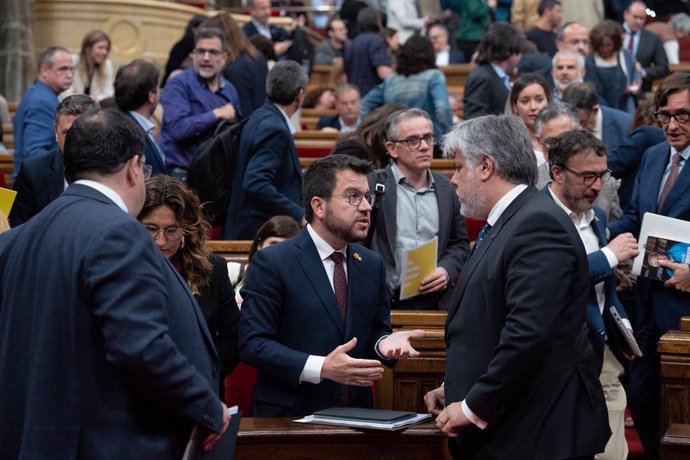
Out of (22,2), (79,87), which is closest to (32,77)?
(22,2)

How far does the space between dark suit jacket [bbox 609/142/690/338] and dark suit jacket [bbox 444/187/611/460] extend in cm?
164

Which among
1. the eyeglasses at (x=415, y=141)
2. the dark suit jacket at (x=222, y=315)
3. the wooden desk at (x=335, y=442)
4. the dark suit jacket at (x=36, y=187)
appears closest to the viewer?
the wooden desk at (x=335, y=442)

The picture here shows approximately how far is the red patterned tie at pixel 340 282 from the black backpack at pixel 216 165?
7.31 feet

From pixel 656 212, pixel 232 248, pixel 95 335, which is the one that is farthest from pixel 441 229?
pixel 95 335

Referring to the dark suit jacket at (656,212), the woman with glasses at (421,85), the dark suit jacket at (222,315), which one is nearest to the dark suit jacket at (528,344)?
the dark suit jacket at (222,315)

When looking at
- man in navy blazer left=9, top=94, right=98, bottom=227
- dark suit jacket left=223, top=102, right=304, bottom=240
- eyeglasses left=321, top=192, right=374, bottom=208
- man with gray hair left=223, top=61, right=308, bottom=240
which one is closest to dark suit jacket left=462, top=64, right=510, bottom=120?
man with gray hair left=223, top=61, right=308, bottom=240

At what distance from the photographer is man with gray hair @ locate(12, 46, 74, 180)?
271 inches

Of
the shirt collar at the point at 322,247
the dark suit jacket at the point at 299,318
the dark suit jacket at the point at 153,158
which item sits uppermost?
the dark suit jacket at the point at 153,158

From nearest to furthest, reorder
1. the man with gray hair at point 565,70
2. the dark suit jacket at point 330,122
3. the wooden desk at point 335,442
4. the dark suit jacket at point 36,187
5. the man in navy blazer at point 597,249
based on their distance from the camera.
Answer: the wooden desk at point 335,442
the man in navy blazer at point 597,249
the dark suit jacket at point 36,187
the man with gray hair at point 565,70
the dark suit jacket at point 330,122

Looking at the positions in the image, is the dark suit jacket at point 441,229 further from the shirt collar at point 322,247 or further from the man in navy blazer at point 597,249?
the shirt collar at point 322,247

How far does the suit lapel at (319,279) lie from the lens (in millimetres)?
4145

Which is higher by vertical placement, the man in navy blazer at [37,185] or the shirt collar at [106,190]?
the shirt collar at [106,190]

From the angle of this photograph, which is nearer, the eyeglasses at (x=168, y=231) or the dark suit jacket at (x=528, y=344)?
the dark suit jacket at (x=528, y=344)

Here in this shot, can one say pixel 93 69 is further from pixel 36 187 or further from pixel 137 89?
pixel 36 187
